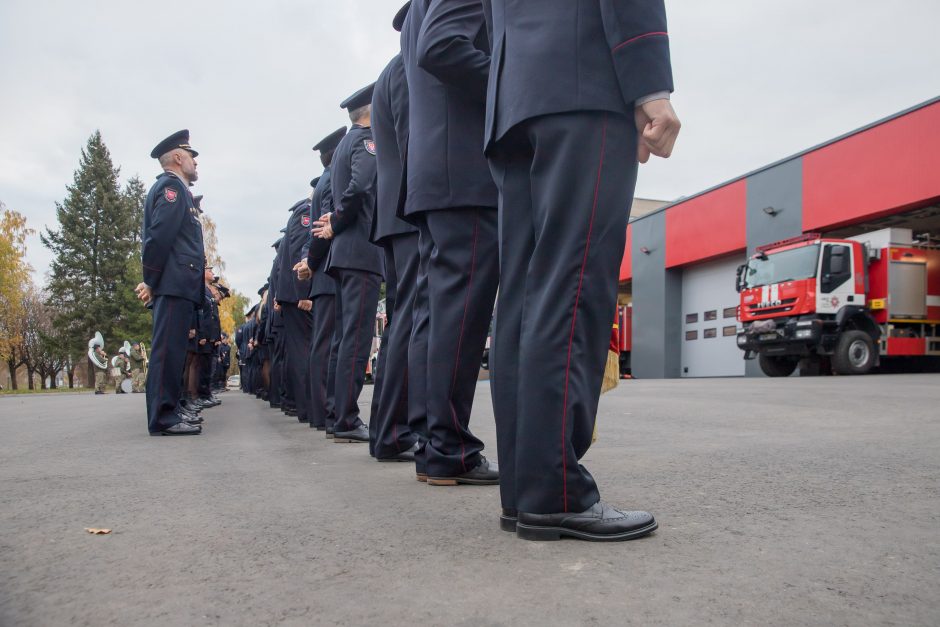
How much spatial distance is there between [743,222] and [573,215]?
21870 millimetres

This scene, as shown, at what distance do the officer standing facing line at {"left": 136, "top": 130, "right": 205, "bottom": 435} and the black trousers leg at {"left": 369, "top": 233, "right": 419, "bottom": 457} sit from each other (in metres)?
2.33

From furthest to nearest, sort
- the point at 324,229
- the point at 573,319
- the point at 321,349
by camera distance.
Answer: the point at 321,349 → the point at 324,229 → the point at 573,319

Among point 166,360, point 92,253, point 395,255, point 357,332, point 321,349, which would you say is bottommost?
point 166,360

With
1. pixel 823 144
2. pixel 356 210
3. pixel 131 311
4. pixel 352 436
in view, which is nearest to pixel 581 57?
pixel 356 210

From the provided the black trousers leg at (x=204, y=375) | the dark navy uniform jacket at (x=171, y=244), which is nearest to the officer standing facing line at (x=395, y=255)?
the dark navy uniform jacket at (x=171, y=244)

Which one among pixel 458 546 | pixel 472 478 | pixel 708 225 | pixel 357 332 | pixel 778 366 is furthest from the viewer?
pixel 708 225

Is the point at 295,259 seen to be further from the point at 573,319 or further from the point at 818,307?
the point at 818,307

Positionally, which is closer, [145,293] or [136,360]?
[145,293]

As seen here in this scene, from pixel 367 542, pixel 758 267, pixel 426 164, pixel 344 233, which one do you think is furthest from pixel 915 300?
pixel 367 542

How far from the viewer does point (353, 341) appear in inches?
199

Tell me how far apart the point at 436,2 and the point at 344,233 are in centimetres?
237

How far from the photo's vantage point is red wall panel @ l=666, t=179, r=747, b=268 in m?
22.5

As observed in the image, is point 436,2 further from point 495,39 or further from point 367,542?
point 367,542

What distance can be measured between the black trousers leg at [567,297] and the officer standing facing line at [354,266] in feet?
9.62
